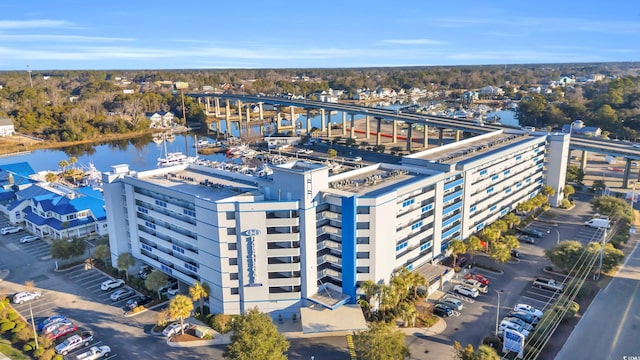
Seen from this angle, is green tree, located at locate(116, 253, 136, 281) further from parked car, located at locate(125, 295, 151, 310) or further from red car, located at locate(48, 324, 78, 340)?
red car, located at locate(48, 324, 78, 340)

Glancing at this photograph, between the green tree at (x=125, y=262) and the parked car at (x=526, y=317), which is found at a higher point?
the green tree at (x=125, y=262)

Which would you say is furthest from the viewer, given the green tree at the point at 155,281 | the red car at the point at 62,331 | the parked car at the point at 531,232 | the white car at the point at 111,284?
the parked car at the point at 531,232

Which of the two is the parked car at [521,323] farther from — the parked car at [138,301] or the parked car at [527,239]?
the parked car at [138,301]

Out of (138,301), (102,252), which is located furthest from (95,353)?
(102,252)

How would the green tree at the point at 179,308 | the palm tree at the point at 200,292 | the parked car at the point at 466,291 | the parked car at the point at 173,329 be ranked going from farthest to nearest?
the parked car at the point at 466,291 < the palm tree at the point at 200,292 < the parked car at the point at 173,329 < the green tree at the point at 179,308

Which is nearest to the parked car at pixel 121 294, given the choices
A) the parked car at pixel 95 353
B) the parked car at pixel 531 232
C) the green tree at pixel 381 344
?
the parked car at pixel 95 353

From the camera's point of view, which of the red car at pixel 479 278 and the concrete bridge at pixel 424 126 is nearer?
the red car at pixel 479 278

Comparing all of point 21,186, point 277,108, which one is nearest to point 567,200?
point 21,186
